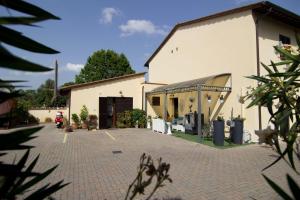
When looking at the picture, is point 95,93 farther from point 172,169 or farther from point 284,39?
point 172,169

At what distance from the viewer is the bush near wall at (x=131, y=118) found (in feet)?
70.1

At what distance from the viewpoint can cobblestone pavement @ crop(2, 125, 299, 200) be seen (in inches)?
254

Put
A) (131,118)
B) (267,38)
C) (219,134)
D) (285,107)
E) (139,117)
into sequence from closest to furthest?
(285,107) → (219,134) → (267,38) → (139,117) → (131,118)

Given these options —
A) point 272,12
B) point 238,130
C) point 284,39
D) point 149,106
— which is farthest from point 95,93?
point 284,39

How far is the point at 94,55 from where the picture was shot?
5119cm

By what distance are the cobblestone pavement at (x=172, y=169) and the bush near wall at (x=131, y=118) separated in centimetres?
701

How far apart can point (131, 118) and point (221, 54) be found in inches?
335

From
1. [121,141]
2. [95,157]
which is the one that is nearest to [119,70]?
[121,141]

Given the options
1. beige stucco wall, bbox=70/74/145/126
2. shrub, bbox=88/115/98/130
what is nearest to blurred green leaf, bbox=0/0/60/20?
shrub, bbox=88/115/98/130

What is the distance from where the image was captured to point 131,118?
70.7 feet

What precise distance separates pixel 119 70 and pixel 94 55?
5.27 m

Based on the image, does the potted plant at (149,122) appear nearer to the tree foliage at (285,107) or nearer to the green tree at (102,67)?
the tree foliage at (285,107)

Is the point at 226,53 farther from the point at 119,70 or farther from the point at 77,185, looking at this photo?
the point at 119,70

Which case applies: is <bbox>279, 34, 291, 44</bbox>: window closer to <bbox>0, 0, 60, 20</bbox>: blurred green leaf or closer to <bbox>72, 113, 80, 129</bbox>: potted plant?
<bbox>72, 113, 80, 129</bbox>: potted plant
